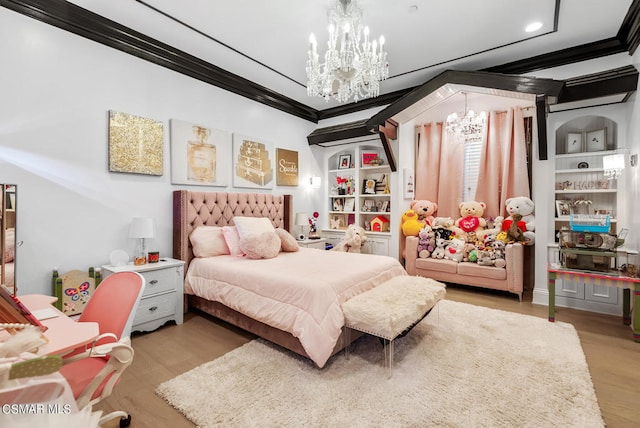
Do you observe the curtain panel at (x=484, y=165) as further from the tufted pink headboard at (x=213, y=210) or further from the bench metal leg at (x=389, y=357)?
the bench metal leg at (x=389, y=357)

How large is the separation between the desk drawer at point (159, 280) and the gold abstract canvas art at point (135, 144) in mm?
1090

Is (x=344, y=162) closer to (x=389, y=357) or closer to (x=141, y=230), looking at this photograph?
(x=141, y=230)

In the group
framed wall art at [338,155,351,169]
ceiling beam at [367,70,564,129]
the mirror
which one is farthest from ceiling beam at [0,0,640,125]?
the mirror

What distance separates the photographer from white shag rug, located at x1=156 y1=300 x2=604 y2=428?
1684mm

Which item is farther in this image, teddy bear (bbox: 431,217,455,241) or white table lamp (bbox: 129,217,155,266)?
teddy bear (bbox: 431,217,455,241)

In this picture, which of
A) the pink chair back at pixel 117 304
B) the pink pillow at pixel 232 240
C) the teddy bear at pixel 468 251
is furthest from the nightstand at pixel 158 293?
the teddy bear at pixel 468 251

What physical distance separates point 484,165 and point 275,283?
3.79m

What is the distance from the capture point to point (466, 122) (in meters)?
4.11

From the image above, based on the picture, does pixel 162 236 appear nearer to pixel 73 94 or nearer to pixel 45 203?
pixel 45 203

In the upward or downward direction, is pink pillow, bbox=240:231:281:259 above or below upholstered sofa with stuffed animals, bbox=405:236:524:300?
above

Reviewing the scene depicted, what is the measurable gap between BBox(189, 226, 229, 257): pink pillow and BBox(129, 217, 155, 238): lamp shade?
0.51m

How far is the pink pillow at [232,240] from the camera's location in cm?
349

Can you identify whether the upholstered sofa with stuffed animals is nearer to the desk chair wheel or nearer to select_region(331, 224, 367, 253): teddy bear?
select_region(331, 224, 367, 253): teddy bear

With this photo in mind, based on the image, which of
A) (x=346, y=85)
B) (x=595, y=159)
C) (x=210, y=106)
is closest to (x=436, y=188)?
(x=595, y=159)
